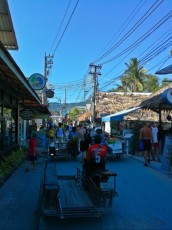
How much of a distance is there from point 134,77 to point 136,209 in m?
56.4

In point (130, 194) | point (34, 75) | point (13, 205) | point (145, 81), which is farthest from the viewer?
point (145, 81)

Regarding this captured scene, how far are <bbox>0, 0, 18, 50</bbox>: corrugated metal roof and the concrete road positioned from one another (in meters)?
6.39

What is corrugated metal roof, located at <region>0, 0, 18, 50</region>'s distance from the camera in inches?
460

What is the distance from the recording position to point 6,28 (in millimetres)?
13867

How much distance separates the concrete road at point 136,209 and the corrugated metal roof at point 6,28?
252 inches

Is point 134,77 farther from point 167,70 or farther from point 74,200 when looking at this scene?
point 74,200

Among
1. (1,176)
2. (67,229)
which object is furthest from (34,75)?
(67,229)

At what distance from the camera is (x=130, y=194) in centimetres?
957

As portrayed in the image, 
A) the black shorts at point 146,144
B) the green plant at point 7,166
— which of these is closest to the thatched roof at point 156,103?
the black shorts at point 146,144

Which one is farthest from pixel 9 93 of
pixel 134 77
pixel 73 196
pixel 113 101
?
pixel 134 77

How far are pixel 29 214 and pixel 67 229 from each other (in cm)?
134

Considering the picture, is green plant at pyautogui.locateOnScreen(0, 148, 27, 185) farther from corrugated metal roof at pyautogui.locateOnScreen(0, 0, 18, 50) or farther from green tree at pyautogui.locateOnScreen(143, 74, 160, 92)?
green tree at pyautogui.locateOnScreen(143, 74, 160, 92)

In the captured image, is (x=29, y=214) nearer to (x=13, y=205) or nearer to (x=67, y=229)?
(x=13, y=205)

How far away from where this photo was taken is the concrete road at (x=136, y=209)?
6.65 metres
